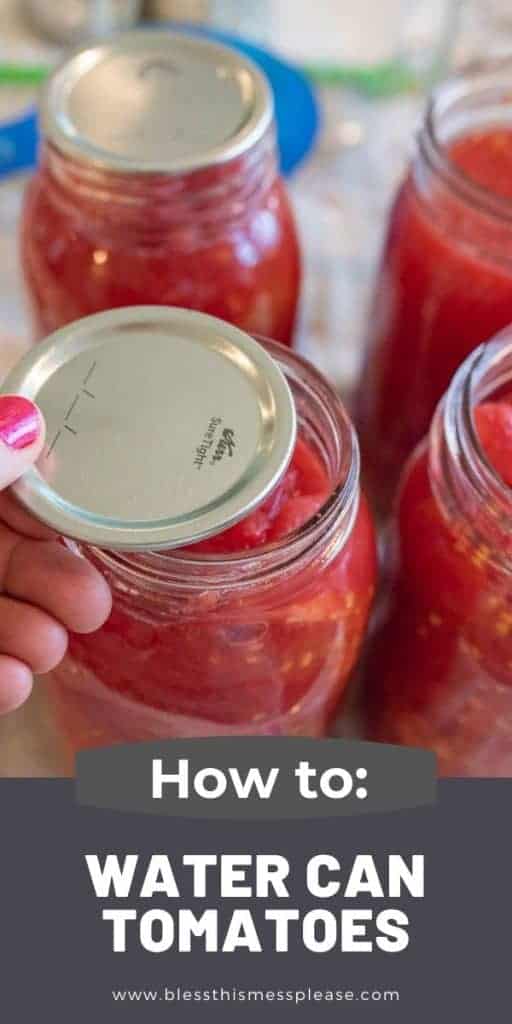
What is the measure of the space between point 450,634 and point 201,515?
18 cm

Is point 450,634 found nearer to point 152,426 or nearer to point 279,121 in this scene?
point 152,426

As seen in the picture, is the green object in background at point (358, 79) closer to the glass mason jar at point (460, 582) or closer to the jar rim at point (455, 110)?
the jar rim at point (455, 110)

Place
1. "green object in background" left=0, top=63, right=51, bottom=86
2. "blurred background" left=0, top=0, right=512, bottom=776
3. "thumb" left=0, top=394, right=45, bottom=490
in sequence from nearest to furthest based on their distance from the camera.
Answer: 1. "thumb" left=0, top=394, right=45, bottom=490
2. "blurred background" left=0, top=0, right=512, bottom=776
3. "green object in background" left=0, top=63, right=51, bottom=86

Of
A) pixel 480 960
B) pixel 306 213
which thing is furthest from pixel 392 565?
pixel 306 213

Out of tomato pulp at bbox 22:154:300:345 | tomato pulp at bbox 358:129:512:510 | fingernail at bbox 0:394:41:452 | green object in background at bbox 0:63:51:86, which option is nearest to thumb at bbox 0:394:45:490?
fingernail at bbox 0:394:41:452

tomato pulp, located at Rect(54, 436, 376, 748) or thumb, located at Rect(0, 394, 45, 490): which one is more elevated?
→ thumb, located at Rect(0, 394, 45, 490)

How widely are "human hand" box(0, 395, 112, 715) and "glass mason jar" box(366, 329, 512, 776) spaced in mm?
179

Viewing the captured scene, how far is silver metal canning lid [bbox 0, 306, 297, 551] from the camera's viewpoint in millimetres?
468

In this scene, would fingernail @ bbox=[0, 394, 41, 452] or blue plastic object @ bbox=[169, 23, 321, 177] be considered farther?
blue plastic object @ bbox=[169, 23, 321, 177]

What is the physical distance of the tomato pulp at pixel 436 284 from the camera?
667 millimetres

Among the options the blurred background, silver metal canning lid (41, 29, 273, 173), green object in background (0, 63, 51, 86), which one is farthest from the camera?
green object in background (0, 63, 51, 86)

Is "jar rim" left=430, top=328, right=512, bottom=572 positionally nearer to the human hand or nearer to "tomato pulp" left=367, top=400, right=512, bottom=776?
"tomato pulp" left=367, top=400, right=512, bottom=776

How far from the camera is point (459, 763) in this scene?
64cm

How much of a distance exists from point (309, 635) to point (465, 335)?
26 cm
